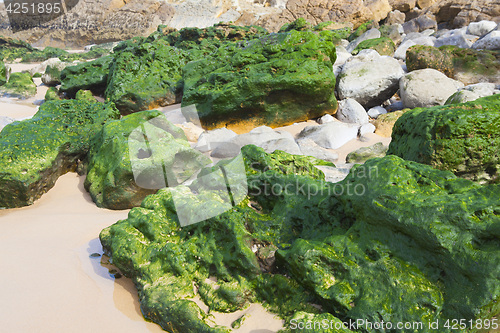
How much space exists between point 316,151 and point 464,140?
7.13 feet

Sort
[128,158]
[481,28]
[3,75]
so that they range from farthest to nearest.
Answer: [481,28], [3,75], [128,158]

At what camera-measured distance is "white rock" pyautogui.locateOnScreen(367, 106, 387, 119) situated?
6.84m

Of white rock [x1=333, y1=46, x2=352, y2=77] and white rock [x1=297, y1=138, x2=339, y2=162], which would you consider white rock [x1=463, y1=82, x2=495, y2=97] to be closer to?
white rock [x1=333, y1=46, x2=352, y2=77]

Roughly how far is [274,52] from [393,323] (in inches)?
231

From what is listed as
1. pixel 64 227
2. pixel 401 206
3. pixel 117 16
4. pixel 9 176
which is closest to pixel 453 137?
pixel 401 206

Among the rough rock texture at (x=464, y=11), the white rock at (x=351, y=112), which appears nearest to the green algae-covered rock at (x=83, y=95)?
the white rock at (x=351, y=112)

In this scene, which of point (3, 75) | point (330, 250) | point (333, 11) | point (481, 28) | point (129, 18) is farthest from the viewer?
point (129, 18)

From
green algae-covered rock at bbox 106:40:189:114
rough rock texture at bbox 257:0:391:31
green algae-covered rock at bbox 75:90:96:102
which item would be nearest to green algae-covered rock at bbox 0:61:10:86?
green algae-covered rock at bbox 75:90:96:102

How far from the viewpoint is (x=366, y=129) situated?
6.08 meters

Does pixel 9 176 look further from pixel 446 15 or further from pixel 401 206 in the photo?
pixel 446 15

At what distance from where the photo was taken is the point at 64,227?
3652mm

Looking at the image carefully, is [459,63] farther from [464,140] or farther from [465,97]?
[464,140]

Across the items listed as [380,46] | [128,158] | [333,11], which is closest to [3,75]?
[128,158]

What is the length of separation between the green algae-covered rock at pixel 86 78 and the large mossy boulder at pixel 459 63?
753 cm
